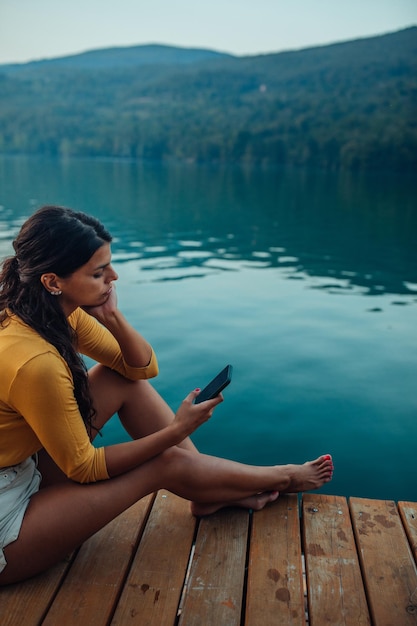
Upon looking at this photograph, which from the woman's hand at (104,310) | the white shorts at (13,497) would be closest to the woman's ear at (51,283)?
the woman's hand at (104,310)

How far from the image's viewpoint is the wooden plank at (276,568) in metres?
1.87

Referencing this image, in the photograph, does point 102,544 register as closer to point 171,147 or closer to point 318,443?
point 318,443

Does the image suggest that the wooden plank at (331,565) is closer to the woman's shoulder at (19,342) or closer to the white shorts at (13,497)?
the white shorts at (13,497)

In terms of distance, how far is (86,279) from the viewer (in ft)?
6.72

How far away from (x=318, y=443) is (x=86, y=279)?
2.55 meters

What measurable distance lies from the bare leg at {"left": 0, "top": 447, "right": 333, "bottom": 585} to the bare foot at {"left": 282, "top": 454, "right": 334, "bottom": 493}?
1.12 ft

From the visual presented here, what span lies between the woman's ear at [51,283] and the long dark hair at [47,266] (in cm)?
1

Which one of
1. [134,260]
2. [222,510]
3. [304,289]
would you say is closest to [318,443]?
[222,510]

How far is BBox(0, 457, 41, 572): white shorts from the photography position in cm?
186

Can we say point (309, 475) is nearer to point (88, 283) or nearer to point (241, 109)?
point (88, 283)

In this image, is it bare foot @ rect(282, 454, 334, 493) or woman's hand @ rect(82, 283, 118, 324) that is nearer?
woman's hand @ rect(82, 283, 118, 324)

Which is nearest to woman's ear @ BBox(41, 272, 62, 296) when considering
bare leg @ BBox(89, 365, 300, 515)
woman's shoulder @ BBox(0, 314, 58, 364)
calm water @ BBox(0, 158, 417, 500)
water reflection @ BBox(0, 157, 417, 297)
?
woman's shoulder @ BBox(0, 314, 58, 364)

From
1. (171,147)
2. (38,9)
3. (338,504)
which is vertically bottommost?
(171,147)

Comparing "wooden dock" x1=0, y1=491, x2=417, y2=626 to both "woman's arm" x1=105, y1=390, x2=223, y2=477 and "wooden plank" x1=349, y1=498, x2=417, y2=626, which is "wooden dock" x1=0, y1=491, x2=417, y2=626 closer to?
"wooden plank" x1=349, y1=498, x2=417, y2=626
